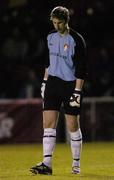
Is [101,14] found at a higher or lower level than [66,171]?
higher

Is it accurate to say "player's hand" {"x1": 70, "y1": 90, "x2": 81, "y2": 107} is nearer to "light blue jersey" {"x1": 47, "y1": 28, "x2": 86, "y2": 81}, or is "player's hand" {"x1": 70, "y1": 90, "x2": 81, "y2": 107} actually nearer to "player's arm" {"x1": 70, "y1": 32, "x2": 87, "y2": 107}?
"player's arm" {"x1": 70, "y1": 32, "x2": 87, "y2": 107}

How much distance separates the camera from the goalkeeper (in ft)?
34.9

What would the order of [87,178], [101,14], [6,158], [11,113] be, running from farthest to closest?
[101,14] < [11,113] < [6,158] < [87,178]

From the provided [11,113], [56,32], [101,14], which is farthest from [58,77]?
[101,14]

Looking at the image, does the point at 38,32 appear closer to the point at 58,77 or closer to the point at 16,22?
the point at 16,22

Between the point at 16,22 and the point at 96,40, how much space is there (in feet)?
8.01

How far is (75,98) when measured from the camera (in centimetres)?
1057

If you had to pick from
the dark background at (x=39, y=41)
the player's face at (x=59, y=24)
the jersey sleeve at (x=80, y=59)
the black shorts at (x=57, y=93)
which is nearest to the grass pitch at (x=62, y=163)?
the black shorts at (x=57, y=93)

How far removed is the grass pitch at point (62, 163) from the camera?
10.6 meters

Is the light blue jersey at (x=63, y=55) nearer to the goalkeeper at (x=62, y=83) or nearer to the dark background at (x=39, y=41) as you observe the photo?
the goalkeeper at (x=62, y=83)

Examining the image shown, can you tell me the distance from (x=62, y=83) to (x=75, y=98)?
33 centimetres

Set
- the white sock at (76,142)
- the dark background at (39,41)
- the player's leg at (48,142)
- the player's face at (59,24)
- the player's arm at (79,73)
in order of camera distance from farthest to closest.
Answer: the dark background at (39,41), the white sock at (76,142), the player's leg at (48,142), the player's arm at (79,73), the player's face at (59,24)

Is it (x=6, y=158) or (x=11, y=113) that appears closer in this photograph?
(x=6, y=158)

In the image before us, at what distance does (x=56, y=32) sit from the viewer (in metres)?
10.8
